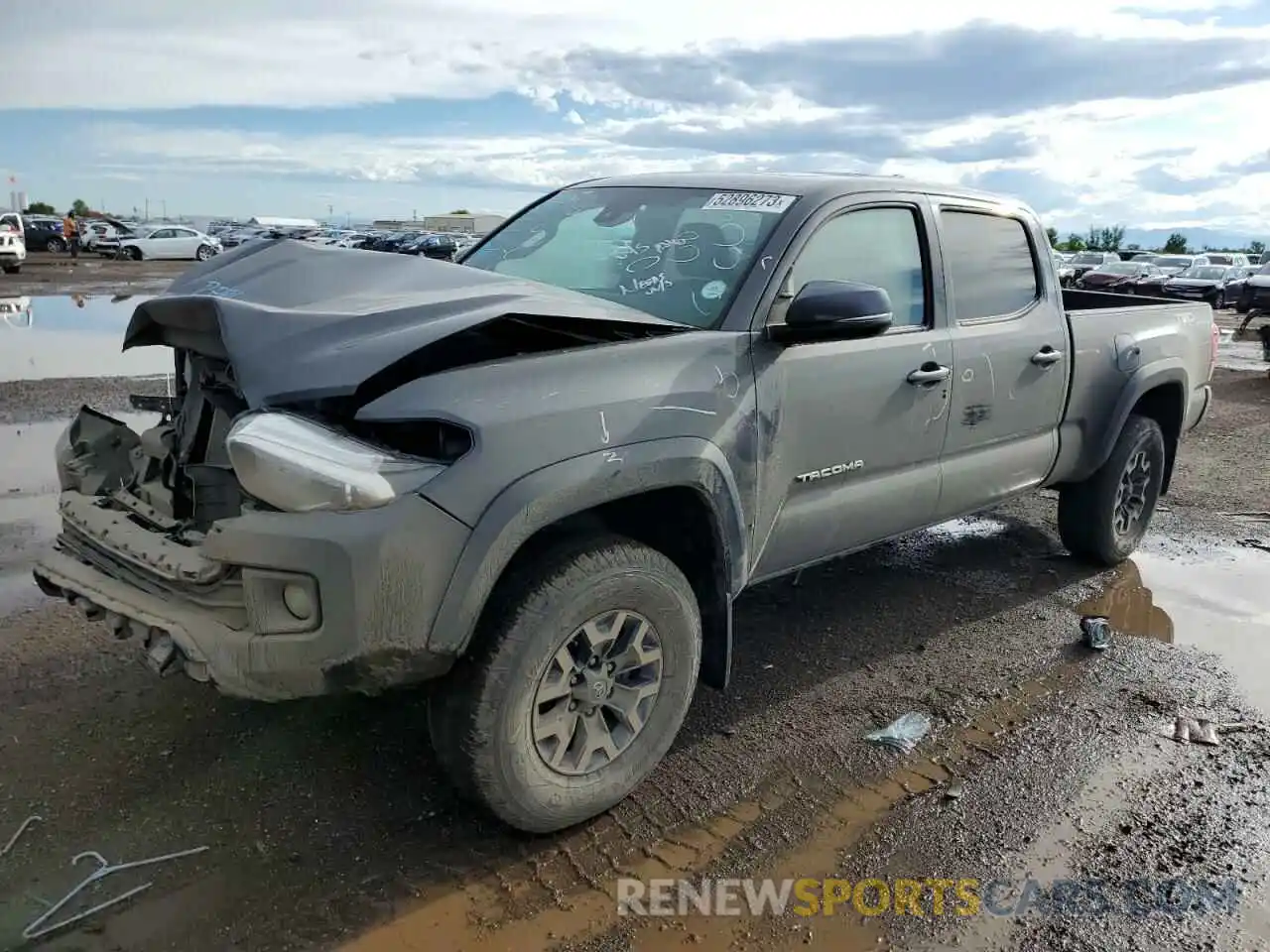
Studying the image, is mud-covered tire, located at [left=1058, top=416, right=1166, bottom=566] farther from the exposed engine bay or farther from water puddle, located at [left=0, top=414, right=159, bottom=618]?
water puddle, located at [left=0, top=414, right=159, bottom=618]

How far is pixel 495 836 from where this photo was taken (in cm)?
298

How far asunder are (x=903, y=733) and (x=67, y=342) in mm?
13370

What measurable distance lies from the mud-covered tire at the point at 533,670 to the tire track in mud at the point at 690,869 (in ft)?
0.50

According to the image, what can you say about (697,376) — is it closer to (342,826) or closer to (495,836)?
(495,836)

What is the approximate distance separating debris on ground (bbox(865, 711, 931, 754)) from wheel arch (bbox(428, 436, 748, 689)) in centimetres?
74

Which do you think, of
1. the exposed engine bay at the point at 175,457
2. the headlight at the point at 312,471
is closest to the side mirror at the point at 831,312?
the headlight at the point at 312,471

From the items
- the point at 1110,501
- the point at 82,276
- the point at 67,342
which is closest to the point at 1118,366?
the point at 1110,501

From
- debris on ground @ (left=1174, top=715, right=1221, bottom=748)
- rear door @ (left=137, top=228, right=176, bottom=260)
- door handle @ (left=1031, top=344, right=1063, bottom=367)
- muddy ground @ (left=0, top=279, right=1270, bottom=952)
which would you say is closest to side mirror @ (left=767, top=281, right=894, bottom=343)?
muddy ground @ (left=0, top=279, right=1270, bottom=952)

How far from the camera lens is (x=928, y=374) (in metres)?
3.92

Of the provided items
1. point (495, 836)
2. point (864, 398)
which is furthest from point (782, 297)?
point (495, 836)

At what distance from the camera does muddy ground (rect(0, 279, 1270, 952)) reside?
265cm

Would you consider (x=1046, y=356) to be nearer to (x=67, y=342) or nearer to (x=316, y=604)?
(x=316, y=604)

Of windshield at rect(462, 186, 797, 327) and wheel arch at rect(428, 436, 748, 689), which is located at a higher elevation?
windshield at rect(462, 186, 797, 327)

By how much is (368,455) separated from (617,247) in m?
1.68
